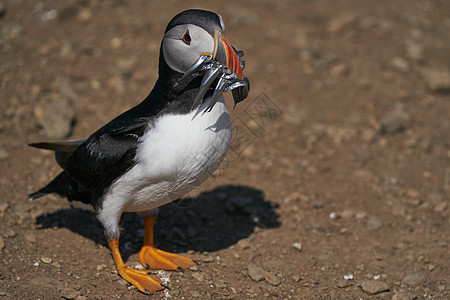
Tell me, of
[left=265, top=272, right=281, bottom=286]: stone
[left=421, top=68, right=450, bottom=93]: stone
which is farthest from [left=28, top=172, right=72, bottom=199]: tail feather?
[left=421, top=68, right=450, bottom=93]: stone

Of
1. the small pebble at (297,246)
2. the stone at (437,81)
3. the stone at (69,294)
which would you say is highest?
the stone at (69,294)

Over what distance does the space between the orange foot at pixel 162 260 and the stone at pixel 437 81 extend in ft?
17.1

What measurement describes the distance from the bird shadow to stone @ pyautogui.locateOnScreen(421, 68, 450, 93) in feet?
12.1

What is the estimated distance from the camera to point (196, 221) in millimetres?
5871

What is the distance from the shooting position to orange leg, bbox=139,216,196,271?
4.94 meters

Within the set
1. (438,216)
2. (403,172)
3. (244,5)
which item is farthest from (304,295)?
(244,5)

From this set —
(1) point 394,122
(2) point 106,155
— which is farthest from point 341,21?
(2) point 106,155

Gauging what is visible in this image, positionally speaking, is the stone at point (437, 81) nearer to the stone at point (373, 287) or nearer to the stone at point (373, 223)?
the stone at point (373, 223)

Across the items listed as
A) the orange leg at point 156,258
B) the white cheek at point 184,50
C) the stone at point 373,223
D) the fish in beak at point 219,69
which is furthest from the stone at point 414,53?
the white cheek at point 184,50

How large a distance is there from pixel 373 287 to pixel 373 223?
1184 mm

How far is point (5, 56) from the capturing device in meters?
7.92

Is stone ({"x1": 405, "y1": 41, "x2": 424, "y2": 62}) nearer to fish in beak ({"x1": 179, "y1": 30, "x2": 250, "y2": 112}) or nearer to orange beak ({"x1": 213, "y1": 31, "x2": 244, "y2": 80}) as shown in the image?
fish in beak ({"x1": 179, "y1": 30, "x2": 250, "y2": 112})

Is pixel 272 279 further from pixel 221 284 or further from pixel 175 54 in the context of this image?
pixel 175 54

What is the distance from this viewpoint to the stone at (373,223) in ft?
19.1
